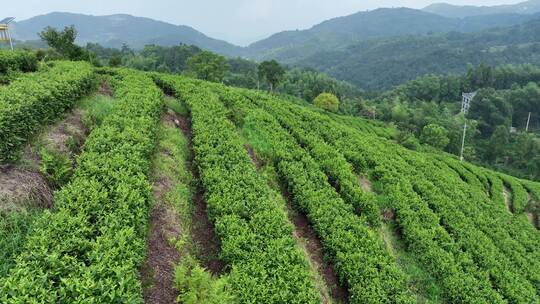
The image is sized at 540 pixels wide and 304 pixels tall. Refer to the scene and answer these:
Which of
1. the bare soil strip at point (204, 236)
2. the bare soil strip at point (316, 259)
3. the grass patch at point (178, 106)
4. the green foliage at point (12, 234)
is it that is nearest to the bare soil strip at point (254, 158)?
the bare soil strip at point (316, 259)

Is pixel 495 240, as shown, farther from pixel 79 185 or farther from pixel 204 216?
pixel 79 185

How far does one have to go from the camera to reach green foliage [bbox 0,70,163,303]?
5.27m

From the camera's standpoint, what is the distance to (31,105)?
996 centimetres

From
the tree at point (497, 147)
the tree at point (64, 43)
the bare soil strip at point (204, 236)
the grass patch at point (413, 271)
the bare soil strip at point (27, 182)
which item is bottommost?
the tree at point (497, 147)

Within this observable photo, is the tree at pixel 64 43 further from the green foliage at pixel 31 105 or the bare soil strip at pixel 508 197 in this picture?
the bare soil strip at pixel 508 197

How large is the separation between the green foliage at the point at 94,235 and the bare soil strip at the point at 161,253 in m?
0.55

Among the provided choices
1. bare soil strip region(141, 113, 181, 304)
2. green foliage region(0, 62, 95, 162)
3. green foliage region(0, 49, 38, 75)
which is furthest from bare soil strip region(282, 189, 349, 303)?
green foliage region(0, 49, 38, 75)

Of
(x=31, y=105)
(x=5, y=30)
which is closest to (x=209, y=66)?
(x=5, y=30)

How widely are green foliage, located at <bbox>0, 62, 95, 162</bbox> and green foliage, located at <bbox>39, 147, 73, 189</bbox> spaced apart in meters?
0.63

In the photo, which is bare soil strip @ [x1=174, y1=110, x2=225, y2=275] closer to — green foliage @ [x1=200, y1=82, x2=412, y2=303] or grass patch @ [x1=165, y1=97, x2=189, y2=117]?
green foliage @ [x1=200, y1=82, x2=412, y2=303]

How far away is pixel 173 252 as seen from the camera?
8.26 meters

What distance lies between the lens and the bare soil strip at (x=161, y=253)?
7.02 meters

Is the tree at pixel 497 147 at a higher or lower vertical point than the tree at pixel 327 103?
lower

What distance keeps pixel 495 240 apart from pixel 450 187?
3527 mm
